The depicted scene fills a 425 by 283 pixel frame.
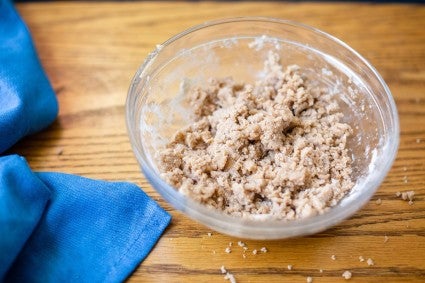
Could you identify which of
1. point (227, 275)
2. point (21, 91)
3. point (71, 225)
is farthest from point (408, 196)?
point (21, 91)

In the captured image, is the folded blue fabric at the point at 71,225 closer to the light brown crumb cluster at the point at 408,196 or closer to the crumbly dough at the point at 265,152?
the crumbly dough at the point at 265,152

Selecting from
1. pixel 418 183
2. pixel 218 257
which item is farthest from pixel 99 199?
pixel 418 183

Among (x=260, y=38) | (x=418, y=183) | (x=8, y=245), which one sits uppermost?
(x=260, y=38)

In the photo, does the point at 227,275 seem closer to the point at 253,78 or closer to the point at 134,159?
the point at 134,159

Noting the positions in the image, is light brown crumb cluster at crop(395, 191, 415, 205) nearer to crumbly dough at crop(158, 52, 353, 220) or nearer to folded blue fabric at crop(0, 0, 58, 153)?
crumbly dough at crop(158, 52, 353, 220)

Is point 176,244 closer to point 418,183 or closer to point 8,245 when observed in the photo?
point 8,245

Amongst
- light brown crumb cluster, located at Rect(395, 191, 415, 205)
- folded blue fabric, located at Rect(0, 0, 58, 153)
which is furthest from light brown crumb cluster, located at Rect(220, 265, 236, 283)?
folded blue fabric, located at Rect(0, 0, 58, 153)
